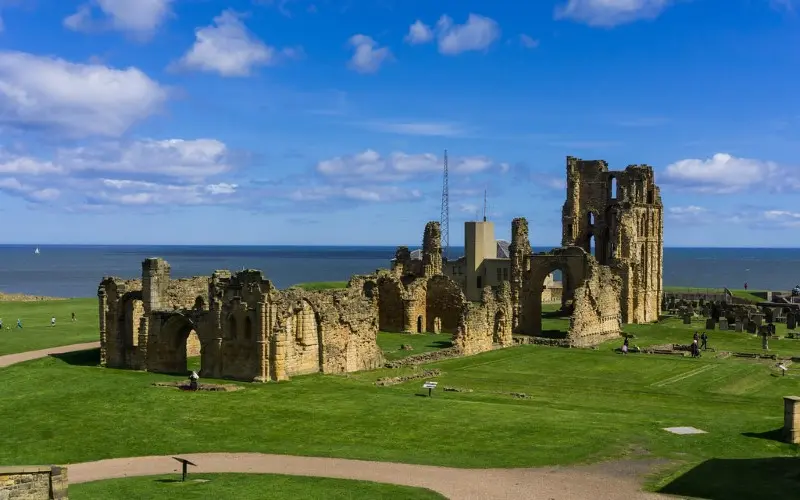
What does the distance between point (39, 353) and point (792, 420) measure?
3301 cm

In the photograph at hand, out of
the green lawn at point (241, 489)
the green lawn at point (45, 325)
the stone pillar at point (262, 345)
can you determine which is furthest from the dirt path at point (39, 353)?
the green lawn at point (241, 489)

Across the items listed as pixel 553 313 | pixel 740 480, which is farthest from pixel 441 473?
pixel 553 313

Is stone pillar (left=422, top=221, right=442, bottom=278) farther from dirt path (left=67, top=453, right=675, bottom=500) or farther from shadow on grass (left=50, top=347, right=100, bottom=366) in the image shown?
dirt path (left=67, top=453, right=675, bottom=500)

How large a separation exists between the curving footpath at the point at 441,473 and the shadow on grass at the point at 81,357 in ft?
58.6

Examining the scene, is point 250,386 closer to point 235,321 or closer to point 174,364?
point 235,321

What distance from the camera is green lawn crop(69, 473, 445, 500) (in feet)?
59.5

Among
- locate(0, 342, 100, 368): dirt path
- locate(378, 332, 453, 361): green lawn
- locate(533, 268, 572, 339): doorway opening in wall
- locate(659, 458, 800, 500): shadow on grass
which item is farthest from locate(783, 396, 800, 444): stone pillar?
locate(0, 342, 100, 368): dirt path

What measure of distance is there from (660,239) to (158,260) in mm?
45428

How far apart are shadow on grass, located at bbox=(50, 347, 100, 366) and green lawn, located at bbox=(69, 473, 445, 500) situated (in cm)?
2019

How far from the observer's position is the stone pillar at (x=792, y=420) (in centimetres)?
2214

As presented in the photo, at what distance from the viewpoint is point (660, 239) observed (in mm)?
69688

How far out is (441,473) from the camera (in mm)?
19969

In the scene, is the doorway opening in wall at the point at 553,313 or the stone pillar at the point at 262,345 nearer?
the stone pillar at the point at 262,345

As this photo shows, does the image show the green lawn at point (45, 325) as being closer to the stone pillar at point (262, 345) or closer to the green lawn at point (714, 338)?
the stone pillar at point (262, 345)
